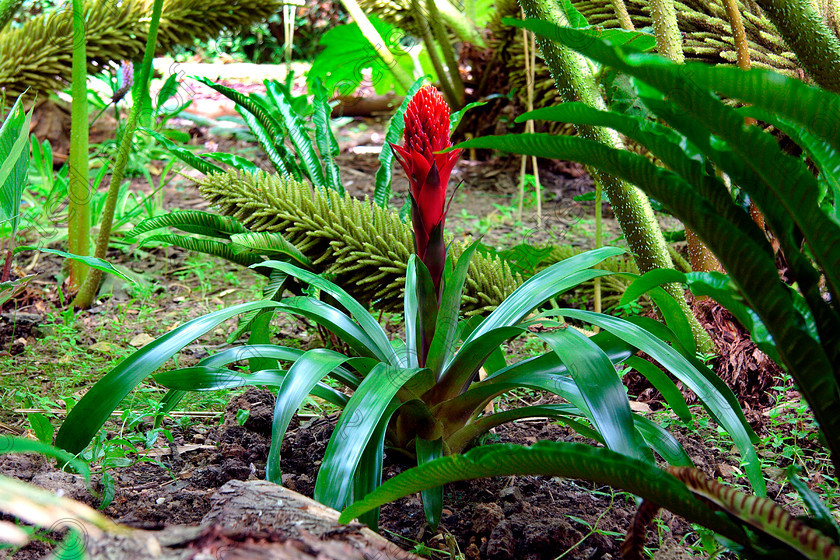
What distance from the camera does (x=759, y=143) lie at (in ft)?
1.99

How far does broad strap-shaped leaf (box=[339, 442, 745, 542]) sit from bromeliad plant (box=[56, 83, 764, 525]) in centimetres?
13

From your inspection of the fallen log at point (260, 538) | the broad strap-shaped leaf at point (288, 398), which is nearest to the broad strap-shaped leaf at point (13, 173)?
the broad strap-shaped leaf at point (288, 398)

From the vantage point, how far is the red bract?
1.00 meters

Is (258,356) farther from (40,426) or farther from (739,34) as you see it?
(739,34)

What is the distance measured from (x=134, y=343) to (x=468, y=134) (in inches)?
86.4

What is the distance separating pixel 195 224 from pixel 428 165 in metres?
0.75

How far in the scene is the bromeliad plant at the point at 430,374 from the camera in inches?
33.4

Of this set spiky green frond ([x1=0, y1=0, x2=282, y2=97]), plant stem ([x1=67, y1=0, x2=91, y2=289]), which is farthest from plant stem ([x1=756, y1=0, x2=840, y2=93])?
spiky green frond ([x1=0, y1=0, x2=282, y2=97])

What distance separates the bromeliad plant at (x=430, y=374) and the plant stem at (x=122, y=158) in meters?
0.95

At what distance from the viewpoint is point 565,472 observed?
26.2 inches

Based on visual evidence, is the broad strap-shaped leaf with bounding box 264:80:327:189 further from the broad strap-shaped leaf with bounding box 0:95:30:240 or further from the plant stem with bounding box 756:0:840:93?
the plant stem with bounding box 756:0:840:93

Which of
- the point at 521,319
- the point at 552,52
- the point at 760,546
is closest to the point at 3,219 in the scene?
the point at 521,319

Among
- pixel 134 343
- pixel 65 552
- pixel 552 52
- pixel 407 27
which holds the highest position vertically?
pixel 407 27

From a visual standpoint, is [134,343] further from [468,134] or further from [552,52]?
[468,134]
